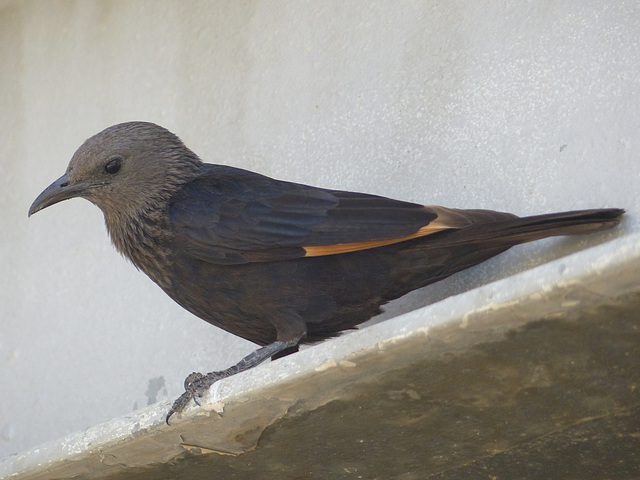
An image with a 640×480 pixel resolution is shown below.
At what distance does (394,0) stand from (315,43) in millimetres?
403

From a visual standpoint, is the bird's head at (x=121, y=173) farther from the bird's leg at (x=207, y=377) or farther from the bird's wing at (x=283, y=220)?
the bird's leg at (x=207, y=377)

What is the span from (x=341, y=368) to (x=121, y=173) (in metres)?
1.62

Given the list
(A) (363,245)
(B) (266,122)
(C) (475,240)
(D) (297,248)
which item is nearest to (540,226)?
(C) (475,240)

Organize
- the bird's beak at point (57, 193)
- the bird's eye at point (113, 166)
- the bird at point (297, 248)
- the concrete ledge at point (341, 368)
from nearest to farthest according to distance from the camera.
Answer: the concrete ledge at point (341, 368) → the bird at point (297, 248) → the bird's beak at point (57, 193) → the bird's eye at point (113, 166)

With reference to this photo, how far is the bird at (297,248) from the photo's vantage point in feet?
10.7

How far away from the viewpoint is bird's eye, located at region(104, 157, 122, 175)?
153 inches

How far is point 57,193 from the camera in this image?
3781mm

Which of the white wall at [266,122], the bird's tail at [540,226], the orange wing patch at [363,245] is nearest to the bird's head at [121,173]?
the white wall at [266,122]

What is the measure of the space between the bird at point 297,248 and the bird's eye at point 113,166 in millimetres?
261

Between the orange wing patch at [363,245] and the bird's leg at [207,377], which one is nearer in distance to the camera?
the bird's leg at [207,377]

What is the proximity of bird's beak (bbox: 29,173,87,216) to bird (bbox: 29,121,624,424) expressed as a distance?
267 mm

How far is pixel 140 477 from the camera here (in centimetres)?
327

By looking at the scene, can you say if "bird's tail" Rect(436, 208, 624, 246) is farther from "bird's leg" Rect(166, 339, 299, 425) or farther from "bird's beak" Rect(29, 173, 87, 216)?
"bird's beak" Rect(29, 173, 87, 216)

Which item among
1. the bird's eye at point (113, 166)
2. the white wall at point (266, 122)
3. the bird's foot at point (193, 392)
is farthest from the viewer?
the bird's eye at point (113, 166)
